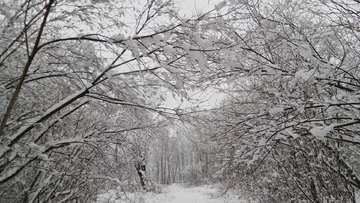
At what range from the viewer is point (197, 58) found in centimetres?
133

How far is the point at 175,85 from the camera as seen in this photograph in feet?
7.01

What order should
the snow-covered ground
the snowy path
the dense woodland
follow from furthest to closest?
the snowy path, the snow-covered ground, the dense woodland

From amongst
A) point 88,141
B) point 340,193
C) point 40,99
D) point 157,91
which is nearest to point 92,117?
point 40,99

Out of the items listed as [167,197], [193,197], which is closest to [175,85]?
[167,197]

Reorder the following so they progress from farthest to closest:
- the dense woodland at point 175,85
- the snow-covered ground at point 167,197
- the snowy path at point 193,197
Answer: the snowy path at point 193,197, the snow-covered ground at point 167,197, the dense woodland at point 175,85

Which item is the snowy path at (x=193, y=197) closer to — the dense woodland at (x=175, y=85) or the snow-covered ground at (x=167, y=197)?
the snow-covered ground at (x=167, y=197)

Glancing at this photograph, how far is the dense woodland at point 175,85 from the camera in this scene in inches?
64.0

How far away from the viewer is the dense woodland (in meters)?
1.62

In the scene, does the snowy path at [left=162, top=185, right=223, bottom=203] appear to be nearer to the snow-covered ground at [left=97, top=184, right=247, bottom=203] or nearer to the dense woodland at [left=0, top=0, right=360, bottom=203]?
the snow-covered ground at [left=97, top=184, right=247, bottom=203]

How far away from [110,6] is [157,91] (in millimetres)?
1222

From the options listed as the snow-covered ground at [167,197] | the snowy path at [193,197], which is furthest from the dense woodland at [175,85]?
the snowy path at [193,197]

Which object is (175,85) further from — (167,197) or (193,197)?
(193,197)

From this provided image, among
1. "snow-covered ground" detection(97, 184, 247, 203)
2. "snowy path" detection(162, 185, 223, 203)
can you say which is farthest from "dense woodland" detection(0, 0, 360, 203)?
"snowy path" detection(162, 185, 223, 203)

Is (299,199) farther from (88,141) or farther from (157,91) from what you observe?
(88,141)
